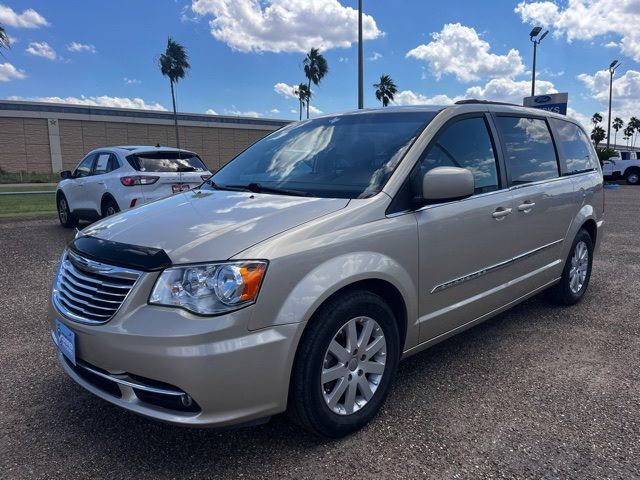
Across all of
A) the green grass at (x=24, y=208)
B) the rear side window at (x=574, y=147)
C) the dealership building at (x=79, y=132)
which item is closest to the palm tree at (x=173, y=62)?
the dealership building at (x=79, y=132)

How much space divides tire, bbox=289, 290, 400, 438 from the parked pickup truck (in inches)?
1092

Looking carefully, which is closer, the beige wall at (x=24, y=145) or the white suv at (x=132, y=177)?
the white suv at (x=132, y=177)

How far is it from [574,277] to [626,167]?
25.9m

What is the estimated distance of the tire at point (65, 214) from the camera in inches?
399

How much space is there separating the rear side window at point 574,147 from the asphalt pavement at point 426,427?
5.09 ft

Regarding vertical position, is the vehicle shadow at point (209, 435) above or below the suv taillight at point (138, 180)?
below

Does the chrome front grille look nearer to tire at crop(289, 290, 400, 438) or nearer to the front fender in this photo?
the front fender

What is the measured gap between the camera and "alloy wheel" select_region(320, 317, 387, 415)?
8.23ft

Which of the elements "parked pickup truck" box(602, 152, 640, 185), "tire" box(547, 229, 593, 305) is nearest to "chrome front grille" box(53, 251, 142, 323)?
"tire" box(547, 229, 593, 305)

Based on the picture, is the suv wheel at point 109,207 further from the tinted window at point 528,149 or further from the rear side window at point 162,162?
the tinted window at point 528,149

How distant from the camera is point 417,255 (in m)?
2.84

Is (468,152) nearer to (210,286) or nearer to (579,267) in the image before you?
(210,286)

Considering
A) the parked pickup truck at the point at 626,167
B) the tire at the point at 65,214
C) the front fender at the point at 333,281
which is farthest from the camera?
the parked pickup truck at the point at 626,167

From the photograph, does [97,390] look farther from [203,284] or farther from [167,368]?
[203,284]
